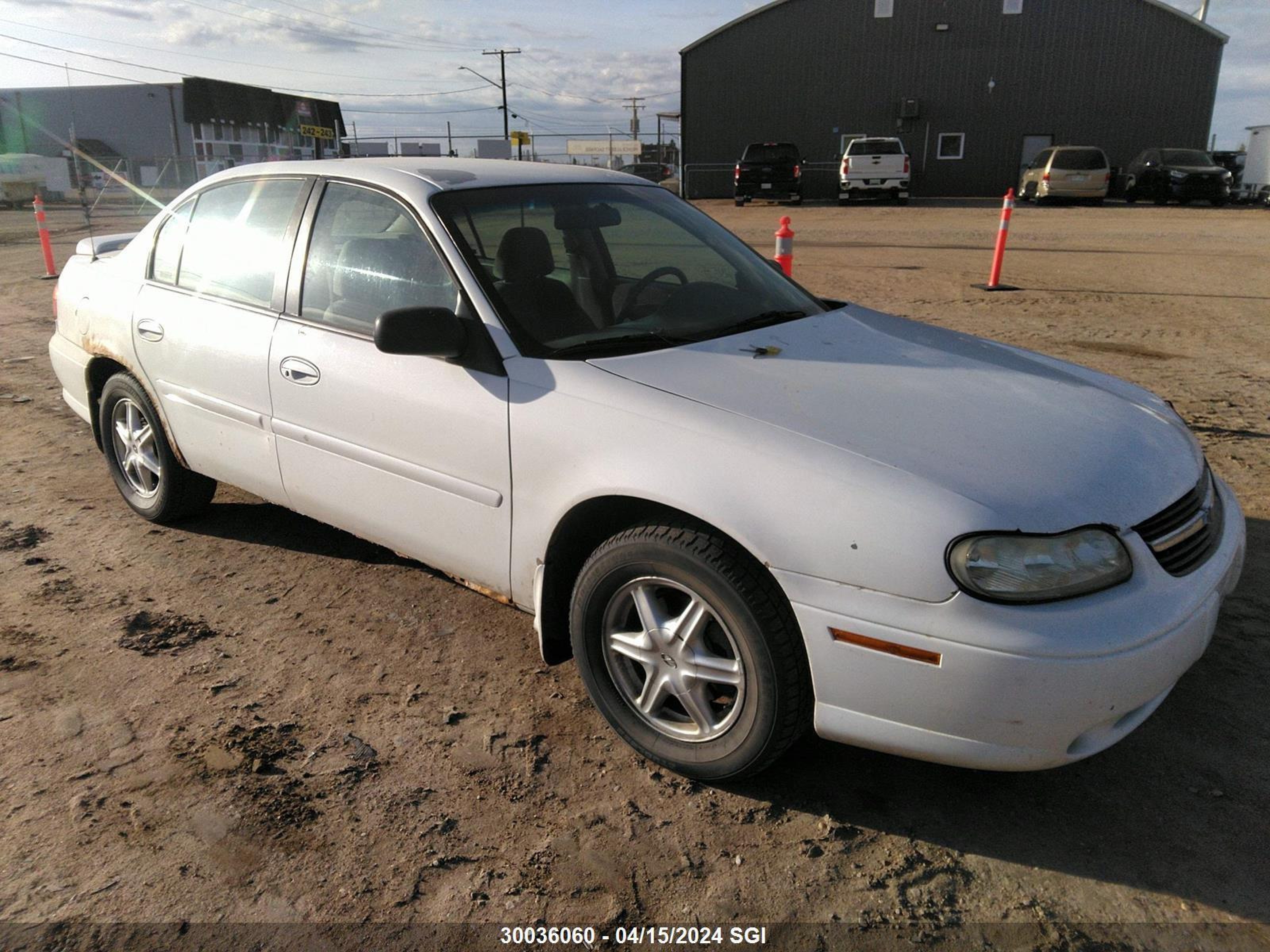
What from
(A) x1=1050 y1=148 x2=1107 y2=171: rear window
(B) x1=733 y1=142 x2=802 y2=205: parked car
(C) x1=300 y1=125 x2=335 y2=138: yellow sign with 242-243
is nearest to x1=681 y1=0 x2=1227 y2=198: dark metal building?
(A) x1=1050 y1=148 x2=1107 y2=171: rear window

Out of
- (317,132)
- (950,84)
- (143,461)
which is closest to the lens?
(143,461)

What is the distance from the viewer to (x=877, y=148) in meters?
27.3

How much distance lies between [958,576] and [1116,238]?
17.6 metres

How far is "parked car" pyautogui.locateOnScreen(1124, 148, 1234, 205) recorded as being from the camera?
2570 centimetres

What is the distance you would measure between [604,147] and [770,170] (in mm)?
23208

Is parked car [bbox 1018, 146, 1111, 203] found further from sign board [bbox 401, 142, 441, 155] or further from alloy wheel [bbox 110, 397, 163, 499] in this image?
alloy wheel [bbox 110, 397, 163, 499]

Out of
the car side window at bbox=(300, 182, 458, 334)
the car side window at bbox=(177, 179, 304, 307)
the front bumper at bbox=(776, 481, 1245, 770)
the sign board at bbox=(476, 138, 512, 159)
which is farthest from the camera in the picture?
the sign board at bbox=(476, 138, 512, 159)

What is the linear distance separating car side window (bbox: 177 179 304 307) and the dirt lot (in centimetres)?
120

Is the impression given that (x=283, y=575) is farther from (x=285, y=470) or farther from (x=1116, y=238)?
(x=1116, y=238)

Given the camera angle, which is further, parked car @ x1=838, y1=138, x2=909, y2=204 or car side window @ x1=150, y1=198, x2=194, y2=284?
parked car @ x1=838, y1=138, x2=909, y2=204

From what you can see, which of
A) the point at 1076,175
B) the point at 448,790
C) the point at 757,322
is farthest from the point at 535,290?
the point at 1076,175

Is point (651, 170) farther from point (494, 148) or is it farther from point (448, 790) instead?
point (448, 790)

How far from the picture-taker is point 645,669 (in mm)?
2682

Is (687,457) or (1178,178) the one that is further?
(1178,178)
